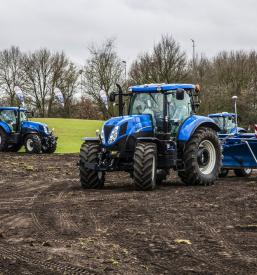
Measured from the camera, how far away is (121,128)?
10891 millimetres

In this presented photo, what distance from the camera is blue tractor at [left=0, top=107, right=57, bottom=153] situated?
82.2 feet

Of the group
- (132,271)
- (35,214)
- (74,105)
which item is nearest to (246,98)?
(74,105)

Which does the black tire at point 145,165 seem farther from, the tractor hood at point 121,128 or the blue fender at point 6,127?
the blue fender at point 6,127

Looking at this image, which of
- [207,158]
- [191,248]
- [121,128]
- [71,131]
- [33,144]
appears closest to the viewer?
[191,248]

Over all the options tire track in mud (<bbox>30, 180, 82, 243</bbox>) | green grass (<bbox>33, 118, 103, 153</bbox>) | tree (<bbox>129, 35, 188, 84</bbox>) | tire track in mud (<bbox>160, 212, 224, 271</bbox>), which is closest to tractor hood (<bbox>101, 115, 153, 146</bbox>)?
tire track in mud (<bbox>30, 180, 82, 243</bbox>)

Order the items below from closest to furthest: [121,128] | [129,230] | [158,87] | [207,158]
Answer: [129,230], [121,128], [158,87], [207,158]

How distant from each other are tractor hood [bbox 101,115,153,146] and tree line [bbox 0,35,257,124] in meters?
27.6

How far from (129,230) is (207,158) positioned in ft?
19.1

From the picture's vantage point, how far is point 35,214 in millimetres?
7984

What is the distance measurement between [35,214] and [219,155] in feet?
18.0

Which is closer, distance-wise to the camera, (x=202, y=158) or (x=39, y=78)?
(x=202, y=158)

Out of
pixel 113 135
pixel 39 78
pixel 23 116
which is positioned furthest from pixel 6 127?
pixel 39 78

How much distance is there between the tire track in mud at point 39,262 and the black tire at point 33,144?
18955 millimetres

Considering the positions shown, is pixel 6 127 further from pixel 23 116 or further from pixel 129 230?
pixel 129 230
